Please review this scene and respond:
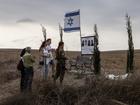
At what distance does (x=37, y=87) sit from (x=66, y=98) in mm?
1256

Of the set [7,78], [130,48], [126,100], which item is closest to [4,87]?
[7,78]

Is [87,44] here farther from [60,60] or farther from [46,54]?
[60,60]

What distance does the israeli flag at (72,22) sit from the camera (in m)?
26.3

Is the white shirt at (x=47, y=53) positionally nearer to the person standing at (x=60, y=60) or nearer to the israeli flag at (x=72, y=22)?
the person standing at (x=60, y=60)

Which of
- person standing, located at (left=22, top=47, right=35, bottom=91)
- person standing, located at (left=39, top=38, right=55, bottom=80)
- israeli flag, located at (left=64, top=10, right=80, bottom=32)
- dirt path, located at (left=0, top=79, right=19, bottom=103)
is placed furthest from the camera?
israeli flag, located at (left=64, top=10, right=80, bottom=32)

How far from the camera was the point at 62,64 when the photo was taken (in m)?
22.6

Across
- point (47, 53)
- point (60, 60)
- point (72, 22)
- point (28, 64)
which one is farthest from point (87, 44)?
point (28, 64)

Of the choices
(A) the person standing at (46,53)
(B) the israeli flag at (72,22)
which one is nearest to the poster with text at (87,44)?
(B) the israeli flag at (72,22)

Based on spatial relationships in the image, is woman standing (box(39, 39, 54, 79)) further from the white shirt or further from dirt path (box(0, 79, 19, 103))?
dirt path (box(0, 79, 19, 103))

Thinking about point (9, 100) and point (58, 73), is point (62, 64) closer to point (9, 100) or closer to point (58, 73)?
point (58, 73)

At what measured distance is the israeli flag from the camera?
26312 millimetres

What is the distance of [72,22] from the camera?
26.5 m

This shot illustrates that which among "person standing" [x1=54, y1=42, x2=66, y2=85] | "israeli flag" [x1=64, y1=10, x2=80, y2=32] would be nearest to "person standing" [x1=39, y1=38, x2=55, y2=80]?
"person standing" [x1=54, y1=42, x2=66, y2=85]

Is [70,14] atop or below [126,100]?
atop
